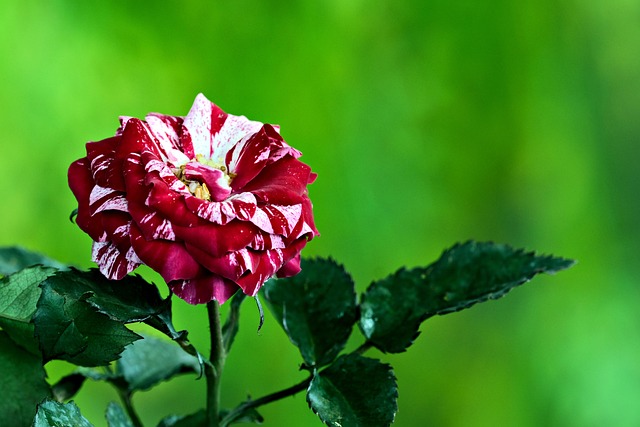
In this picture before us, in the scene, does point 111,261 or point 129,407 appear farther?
point 129,407

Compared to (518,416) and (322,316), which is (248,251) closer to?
(322,316)

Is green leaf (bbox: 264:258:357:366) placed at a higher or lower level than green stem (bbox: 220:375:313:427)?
higher

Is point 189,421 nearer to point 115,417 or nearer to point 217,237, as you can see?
point 115,417

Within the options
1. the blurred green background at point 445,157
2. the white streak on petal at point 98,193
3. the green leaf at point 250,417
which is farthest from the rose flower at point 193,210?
the blurred green background at point 445,157

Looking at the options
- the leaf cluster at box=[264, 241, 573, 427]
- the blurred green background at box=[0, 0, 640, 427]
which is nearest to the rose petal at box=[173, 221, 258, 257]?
the leaf cluster at box=[264, 241, 573, 427]

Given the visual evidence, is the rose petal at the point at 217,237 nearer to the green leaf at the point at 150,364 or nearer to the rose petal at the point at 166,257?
the rose petal at the point at 166,257

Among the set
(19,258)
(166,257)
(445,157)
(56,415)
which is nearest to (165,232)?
(166,257)

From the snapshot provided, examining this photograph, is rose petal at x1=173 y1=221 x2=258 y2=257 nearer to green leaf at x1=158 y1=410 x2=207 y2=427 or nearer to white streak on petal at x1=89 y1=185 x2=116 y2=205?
white streak on petal at x1=89 y1=185 x2=116 y2=205

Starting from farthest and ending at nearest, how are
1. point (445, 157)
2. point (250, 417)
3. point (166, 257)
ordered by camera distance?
point (445, 157) < point (250, 417) < point (166, 257)
